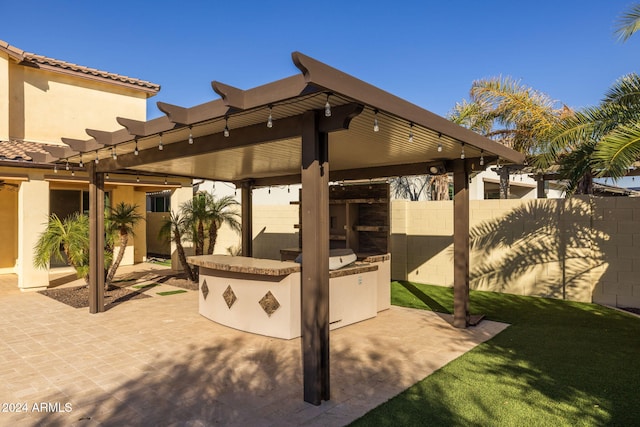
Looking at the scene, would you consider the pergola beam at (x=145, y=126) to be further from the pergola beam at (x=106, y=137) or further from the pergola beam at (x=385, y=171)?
the pergola beam at (x=385, y=171)

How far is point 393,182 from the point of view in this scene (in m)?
18.8

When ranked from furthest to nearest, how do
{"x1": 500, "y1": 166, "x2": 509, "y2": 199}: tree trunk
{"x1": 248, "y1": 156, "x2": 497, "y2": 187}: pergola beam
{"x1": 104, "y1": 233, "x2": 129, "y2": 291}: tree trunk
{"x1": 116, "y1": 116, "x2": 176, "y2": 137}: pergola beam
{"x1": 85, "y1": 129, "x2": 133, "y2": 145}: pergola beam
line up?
{"x1": 500, "y1": 166, "x2": 509, "y2": 199}: tree trunk < {"x1": 104, "y1": 233, "x2": 129, "y2": 291}: tree trunk < {"x1": 248, "y1": 156, "x2": 497, "y2": 187}: pergola beam < {"x1": 85, "y1": 129, "x2": 133, "y2": 145}: pergola beam < {"x1": 116, "y1": 116, "x2": 176, "y2": 137}: pergola beam

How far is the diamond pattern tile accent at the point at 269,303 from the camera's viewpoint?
19.7 feet

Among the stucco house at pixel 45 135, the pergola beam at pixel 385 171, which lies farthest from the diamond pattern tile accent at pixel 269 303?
the stucco house at pixel 45 135

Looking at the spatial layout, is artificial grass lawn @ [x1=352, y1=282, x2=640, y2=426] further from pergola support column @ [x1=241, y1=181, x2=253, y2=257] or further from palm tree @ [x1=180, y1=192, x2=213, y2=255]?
palm tree @ [x1=180, y1=192, x2=213, y2=255]

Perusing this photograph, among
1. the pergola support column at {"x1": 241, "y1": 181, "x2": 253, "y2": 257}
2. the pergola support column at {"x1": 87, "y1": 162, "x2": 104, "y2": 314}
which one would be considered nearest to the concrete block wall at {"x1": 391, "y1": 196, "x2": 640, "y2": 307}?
the pergola support column at {"x1": 241, "y1": 181, "x2": 253, "y2": 257}

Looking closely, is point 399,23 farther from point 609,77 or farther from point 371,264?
point 371,264

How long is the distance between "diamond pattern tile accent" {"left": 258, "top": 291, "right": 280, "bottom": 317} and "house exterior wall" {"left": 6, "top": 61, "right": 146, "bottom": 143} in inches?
387

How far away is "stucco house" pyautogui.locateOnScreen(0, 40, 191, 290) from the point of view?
9.67 meters

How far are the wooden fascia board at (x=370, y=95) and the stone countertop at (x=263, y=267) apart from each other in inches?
104

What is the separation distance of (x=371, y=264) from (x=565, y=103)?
7888 millimetres

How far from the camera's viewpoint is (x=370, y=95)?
3.61 meters

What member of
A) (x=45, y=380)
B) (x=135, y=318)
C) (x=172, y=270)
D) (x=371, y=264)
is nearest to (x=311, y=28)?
(x=172, y=270)

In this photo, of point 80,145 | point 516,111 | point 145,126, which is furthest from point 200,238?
point 516,111
